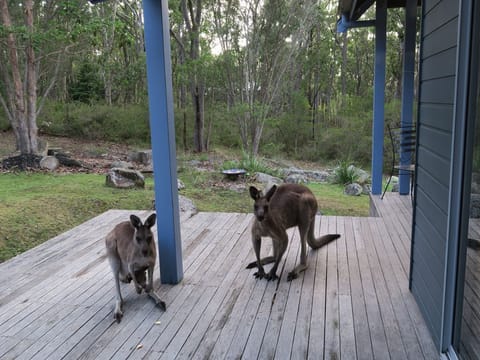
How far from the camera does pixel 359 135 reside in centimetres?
1259

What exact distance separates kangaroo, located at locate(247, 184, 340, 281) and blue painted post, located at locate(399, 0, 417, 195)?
9.13 ft

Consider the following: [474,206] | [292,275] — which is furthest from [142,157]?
[474,206]

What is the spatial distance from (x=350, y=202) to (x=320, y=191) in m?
0.89

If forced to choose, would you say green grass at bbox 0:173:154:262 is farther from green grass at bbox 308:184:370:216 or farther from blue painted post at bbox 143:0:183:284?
green grass at bbox 308:184:370:216

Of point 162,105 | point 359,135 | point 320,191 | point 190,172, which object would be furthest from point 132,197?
point 359,135

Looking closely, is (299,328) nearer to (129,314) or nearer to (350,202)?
(129,314)

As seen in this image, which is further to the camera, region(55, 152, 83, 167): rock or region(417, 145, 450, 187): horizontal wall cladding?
region(55, 152, 83, 167): rock

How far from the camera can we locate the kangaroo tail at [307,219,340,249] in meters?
4.07

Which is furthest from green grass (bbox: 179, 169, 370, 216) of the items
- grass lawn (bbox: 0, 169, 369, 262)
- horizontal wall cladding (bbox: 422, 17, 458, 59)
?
horizontal wall cladding (bbox: 422, 17, 458, 59)

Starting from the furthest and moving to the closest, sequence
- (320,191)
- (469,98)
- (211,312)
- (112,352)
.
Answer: (320,191) → (211,312) → (112,352) → (469,98)

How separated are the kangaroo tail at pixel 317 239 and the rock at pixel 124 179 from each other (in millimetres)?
4933

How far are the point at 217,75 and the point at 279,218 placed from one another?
8.63m

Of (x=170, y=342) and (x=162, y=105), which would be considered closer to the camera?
(x=170, y=342)

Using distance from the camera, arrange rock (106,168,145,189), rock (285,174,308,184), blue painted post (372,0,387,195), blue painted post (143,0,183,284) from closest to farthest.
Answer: blue painted post (143,0,183,284) → blue painted post (372,0,387,195) → rock (106,168,145,189) → rock (285,174,308,184)
